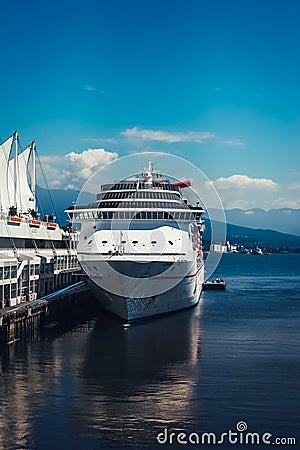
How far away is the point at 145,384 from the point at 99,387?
1904 mm

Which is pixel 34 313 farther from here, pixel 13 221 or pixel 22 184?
pixel 22 184

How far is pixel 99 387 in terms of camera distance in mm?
24781

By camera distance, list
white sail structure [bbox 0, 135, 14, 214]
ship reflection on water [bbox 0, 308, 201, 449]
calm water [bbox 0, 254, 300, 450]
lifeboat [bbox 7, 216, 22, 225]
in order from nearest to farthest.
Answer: ship reflection on water [bbox 0, 308, 201, 449] → calm water [bbox 0, 254, 300, 450] → lifeboat [bbox 7, 216, 22, 225] → white sail structure [bbox 0, 135, 14, 214]

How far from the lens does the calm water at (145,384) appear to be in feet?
65.1

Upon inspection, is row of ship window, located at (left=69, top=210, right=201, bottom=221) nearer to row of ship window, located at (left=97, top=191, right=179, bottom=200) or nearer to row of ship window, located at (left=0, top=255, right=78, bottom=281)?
row of ship window, located at (left=97, top=191, right=179, bottom=200)

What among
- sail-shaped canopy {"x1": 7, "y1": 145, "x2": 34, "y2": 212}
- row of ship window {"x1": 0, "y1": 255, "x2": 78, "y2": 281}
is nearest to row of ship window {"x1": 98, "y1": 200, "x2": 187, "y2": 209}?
row of ship window {"x1": 0, "y1": 255, "x2": 78, "y2": 281}

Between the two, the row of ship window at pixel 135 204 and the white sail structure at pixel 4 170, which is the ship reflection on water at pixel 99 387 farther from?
the white sail structure at pixel 4 170

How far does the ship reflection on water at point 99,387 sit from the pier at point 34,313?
114 centimetres

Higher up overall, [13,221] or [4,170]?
[4,170]

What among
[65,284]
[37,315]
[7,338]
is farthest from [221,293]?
[7,338]

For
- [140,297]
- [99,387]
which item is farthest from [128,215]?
→ [99,387]

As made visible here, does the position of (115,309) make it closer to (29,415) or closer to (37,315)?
(37,315)

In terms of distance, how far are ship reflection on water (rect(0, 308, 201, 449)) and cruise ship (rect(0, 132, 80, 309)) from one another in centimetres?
486

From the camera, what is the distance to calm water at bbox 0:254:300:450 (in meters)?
19.8
